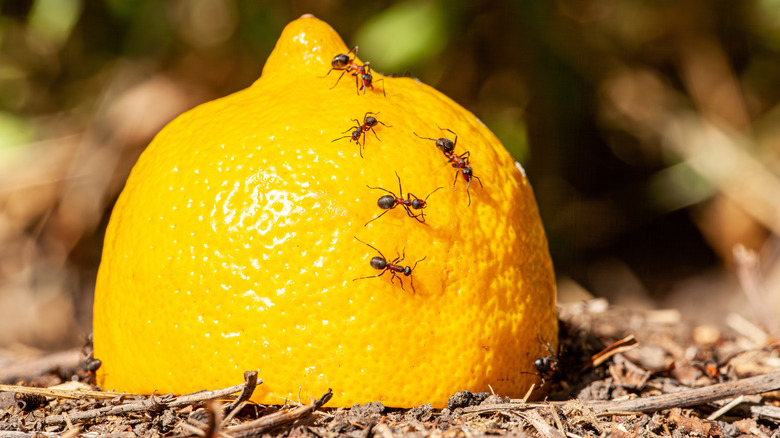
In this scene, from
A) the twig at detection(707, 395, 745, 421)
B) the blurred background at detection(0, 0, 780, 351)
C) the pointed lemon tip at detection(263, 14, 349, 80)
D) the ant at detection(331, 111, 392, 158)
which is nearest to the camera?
the ant at detection(331, 111, 392, 158)

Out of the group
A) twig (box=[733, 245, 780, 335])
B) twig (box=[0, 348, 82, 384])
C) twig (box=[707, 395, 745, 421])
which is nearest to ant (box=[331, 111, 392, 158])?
twig (box=[707, 395, 745, 421])

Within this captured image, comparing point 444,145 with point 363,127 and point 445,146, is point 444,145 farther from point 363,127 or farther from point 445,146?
point 363,127

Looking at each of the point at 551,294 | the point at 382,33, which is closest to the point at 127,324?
the point at 551,294

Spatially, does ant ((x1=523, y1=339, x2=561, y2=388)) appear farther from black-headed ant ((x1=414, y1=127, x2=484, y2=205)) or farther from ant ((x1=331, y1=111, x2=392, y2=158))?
ant ((x1=331, y1=111, x2=392, y2=158))

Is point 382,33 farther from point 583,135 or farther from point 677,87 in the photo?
point 677,87

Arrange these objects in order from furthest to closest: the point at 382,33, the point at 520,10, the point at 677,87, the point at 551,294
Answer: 1. the point at 677,87
2. the point at 520,10
3. the point at 382,33
4. the point at 551,294

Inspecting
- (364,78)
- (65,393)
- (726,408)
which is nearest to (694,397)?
(726,408)
